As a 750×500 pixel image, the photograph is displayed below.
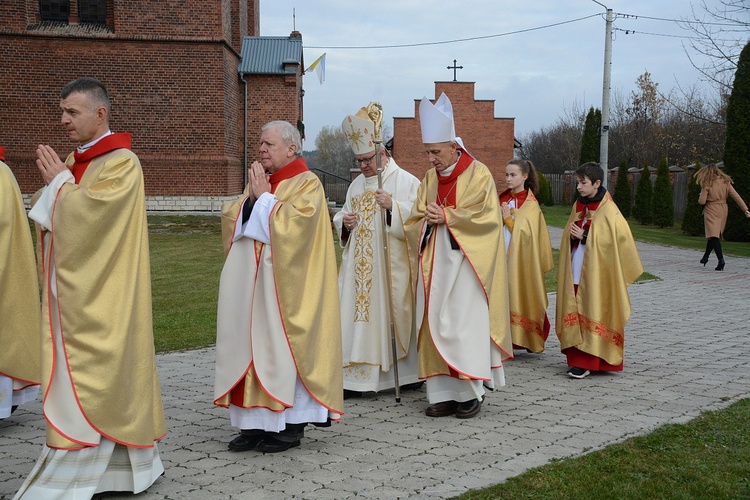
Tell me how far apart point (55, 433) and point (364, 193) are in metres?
3.70

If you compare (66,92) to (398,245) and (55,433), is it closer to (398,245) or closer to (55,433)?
(55,433)

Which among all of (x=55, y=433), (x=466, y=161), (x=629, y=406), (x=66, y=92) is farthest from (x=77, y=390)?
(x=629, y=406)

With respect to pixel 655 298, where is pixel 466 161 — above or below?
above

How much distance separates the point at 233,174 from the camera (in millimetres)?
24688

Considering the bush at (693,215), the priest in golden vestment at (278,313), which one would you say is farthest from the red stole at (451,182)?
the bush at (693,215)

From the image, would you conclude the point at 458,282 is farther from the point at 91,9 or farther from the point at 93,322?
the point at 91,9

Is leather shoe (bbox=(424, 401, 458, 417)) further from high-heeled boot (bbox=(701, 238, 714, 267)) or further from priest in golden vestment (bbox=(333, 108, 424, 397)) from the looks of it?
high-heeled boot (bbox=(701, 238, 714, 267))

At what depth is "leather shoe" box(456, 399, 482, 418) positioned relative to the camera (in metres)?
6.38

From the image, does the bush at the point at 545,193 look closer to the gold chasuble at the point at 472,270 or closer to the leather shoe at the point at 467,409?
the gold chasuble at the point at 472,270

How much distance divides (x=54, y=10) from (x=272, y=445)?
20.9 meters

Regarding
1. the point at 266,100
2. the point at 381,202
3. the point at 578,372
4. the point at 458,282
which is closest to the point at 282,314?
the point at 458,282

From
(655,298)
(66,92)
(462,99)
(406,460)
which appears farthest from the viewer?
(462,99)

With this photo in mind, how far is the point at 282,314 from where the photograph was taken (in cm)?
527

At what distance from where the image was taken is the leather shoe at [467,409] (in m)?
6.38
